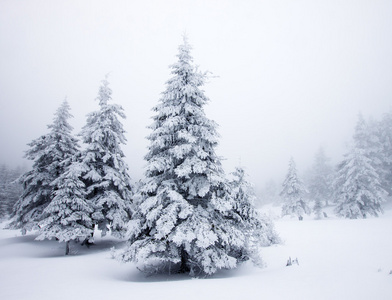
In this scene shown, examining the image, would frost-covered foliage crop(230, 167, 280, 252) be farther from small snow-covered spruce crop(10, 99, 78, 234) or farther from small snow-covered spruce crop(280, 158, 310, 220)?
small snow-covered spruce crop(280, 158, 310, 220)

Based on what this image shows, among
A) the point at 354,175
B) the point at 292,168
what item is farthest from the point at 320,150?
the point at 354,175

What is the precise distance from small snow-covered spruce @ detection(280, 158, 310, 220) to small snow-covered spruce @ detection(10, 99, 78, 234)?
33.4 m

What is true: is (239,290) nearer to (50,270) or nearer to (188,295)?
(188,295)

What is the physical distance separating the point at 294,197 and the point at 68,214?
34.5 meters

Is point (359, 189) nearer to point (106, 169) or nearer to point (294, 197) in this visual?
point (294, 197)

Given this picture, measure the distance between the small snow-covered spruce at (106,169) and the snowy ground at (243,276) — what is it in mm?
2723

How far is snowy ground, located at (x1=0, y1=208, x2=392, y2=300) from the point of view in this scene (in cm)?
638

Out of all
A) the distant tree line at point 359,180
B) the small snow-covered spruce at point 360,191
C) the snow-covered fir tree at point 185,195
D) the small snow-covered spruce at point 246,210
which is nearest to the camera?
the snow-covered fir tree at point 185,195

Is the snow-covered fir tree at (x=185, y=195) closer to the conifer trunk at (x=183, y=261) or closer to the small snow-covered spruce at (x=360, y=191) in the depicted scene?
the conifer trunk at (x=183, y=261)

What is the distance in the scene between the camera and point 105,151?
16891mm

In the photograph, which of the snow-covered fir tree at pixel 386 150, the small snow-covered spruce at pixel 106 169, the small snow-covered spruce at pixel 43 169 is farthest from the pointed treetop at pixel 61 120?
the snow-covered fir tree at pixel 386 150

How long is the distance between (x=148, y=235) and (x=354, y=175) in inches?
1108

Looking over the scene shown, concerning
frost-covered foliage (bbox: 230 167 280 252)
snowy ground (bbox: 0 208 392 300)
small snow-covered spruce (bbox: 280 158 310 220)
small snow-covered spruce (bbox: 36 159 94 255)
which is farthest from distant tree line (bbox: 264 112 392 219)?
small snow-covered spruce (bbox: 36 159 94 255)

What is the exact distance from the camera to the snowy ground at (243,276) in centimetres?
638
